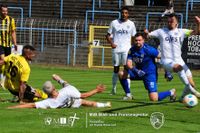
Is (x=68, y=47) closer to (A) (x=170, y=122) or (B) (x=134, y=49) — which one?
(B) (x=134, y=49)

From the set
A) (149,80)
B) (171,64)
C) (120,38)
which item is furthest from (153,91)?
(120,38)

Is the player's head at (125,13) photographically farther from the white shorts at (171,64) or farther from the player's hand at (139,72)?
the player's hand at (139,72)

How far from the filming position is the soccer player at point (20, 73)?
14.1 m

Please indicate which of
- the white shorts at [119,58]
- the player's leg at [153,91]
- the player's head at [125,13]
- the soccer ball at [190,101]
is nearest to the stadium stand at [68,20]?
the white shorts at [119,58]

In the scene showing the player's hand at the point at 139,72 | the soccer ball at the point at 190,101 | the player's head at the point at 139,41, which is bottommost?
the soccer ball at the point at 190,101

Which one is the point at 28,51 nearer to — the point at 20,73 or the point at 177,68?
the point at 20,73

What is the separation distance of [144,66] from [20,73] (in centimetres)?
328

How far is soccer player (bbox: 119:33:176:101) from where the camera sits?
15.4 meters

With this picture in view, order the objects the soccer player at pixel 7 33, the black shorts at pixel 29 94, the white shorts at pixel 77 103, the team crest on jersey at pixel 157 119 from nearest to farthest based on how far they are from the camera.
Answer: the team crest on jersey at pixel 157 119
the white shorts at pixel 77 103
the black shorts at pixel 29 94
the soccer player at pixel 7 33

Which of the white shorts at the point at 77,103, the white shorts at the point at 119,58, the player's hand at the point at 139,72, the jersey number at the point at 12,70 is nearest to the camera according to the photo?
the white shorts at the point at 77,103

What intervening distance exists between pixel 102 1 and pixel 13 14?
599cm

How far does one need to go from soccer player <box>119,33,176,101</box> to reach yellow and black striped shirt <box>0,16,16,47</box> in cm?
480

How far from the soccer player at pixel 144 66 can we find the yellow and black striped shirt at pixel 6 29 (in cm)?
480

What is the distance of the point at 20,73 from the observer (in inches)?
559
